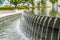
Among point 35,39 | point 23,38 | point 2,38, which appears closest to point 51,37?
point 35,39

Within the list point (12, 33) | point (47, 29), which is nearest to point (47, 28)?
point (47, 29)

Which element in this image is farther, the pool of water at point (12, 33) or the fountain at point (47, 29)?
the pool of water at point (12, 33)

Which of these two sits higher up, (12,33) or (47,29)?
(47,29)

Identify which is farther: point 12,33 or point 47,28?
point 12,33

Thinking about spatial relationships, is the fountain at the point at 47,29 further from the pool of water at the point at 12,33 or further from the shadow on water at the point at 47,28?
the pool of water at the point at 12,33

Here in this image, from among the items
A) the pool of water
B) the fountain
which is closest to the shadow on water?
the fountain

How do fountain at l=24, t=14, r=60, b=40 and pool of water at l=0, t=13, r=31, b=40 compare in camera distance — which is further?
A: pool of water at l=0, t=13, r=31, b=40

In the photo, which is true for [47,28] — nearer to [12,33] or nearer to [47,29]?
[47,29]

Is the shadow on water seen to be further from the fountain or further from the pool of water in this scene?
the pool of water

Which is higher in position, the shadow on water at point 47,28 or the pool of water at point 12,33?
the shadow on water at point 47,28

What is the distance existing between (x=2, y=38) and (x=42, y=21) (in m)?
2.41

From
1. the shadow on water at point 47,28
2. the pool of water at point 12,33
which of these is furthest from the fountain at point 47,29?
the pool of water at point 12,33

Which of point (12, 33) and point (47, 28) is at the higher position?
point (47, 28)

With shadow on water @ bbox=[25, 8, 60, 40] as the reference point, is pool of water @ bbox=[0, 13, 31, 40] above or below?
below
